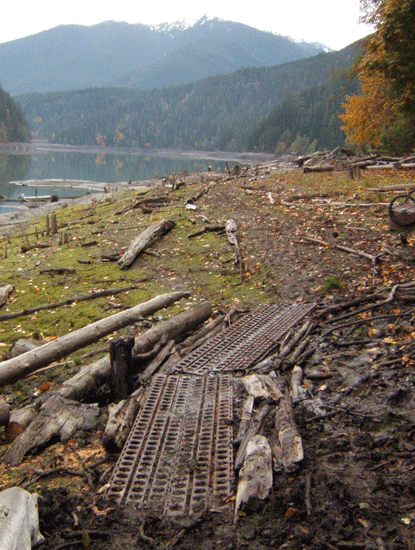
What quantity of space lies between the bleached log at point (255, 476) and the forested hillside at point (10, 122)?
5568 inches

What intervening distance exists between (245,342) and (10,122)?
486ft

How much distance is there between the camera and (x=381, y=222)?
13344 mm

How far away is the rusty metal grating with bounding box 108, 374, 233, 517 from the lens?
13.9 ft

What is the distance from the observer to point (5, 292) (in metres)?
12.2

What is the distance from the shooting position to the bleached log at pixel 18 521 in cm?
318

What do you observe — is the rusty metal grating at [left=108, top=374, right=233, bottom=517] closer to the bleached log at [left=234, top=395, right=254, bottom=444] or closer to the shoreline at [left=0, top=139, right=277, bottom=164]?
the bleached log at [left=234, top=395, right=254, bottom=444]

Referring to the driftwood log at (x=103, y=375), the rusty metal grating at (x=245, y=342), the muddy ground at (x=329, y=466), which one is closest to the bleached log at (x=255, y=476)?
the muddy ground at (x=329, y=466)

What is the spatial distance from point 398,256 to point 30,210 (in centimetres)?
3777

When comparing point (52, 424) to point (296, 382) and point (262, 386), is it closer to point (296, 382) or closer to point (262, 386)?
point (262, 386)

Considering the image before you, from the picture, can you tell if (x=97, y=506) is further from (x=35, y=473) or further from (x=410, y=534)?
(x=410, y=534)

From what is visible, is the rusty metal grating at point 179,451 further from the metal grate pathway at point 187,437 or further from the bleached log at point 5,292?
the bleached log at point 5,292

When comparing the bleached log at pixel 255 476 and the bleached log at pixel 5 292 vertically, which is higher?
the bleached log at pixel 255 476

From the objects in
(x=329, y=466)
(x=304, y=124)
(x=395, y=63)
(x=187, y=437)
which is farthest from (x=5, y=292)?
(x=304, y=124)

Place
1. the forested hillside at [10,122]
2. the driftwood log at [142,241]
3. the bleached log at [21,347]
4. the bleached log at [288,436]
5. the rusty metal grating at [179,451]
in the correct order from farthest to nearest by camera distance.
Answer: the forested hillside at [10,122], the driftwood log at [142,241], the bleached log at [21,347], the bleached log at [288,436], the rusty metal grating at [179,451]
